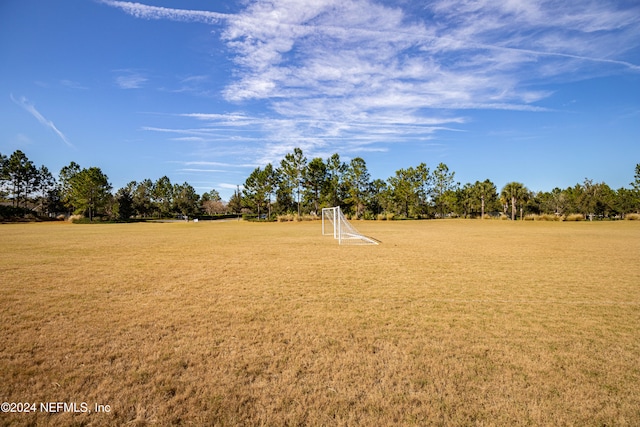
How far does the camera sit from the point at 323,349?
4.45 meters

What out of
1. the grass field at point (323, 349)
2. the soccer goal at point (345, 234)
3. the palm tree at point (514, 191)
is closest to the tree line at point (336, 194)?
the palm tree at point (514, 191)

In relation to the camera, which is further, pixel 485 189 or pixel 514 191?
pixel 485 189

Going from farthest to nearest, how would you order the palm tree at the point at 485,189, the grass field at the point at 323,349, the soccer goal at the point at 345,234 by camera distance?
the palm tree at the point at 485,189 < the soccer goal at the point at 345,234 < the grass field at the point at 323,349

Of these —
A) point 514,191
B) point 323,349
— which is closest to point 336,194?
point 514,191

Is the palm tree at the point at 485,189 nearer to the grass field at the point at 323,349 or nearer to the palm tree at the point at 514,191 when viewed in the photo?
the palm tree at the point at 514,191

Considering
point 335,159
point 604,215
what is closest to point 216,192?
point 335,159

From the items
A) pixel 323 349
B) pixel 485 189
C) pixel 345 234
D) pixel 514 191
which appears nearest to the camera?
pixel 323 349

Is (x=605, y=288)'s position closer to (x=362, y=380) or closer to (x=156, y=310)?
(x=362, y=380)

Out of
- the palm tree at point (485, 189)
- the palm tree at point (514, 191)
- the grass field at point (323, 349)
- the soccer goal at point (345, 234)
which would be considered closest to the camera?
the grass field at point (323, 349)

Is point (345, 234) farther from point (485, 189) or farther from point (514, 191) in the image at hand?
point (485, 189)

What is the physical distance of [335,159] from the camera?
60.5 metres

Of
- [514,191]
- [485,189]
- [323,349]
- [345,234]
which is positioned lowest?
[323,349]

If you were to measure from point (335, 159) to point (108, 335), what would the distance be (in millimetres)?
56966

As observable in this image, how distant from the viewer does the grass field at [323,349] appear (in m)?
3.16
